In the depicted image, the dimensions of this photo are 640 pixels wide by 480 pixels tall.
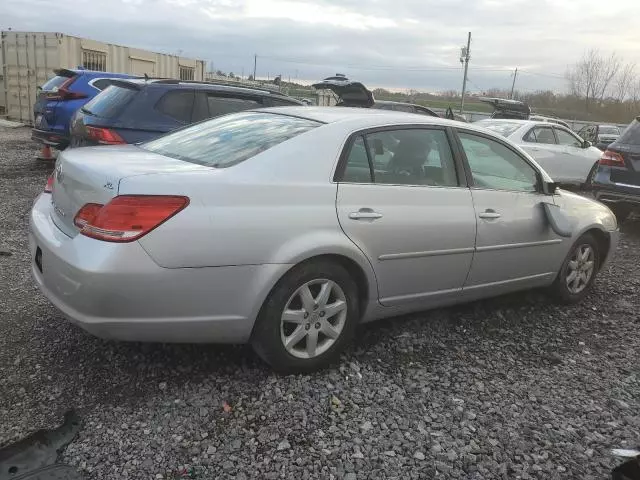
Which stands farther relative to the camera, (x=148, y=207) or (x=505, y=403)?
(x=505, y=403)

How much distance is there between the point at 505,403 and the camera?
3146 mm

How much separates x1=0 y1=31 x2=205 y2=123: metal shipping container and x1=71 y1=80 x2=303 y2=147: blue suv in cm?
975

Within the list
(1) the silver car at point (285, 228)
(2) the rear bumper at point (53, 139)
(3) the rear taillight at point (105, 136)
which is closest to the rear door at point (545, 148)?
(1) the silver car at point (285, 228)

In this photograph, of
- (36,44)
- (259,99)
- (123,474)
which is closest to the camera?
(123,474)

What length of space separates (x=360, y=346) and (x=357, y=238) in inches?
33.0

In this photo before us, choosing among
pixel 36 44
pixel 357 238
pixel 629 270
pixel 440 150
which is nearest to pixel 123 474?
pixel 357 238

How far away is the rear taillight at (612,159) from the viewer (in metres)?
7.66

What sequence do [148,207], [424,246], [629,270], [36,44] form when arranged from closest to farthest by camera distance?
[148,207], [424,246], [629,270], [36,44]

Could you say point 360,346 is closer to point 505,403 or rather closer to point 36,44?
point 505,403

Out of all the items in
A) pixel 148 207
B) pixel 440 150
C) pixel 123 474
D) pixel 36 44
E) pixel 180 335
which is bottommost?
pixel 123 474

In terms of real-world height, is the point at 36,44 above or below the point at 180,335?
above

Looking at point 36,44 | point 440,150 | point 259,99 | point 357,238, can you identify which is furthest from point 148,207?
point 36,44

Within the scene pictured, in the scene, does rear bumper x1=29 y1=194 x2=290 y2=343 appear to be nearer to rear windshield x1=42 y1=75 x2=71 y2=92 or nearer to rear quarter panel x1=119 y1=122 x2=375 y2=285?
rear quarter panel x1=119 y1=122 x2=375 y2=285

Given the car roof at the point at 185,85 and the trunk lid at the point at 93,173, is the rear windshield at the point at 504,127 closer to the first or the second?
the car roof at the point at 185,85
